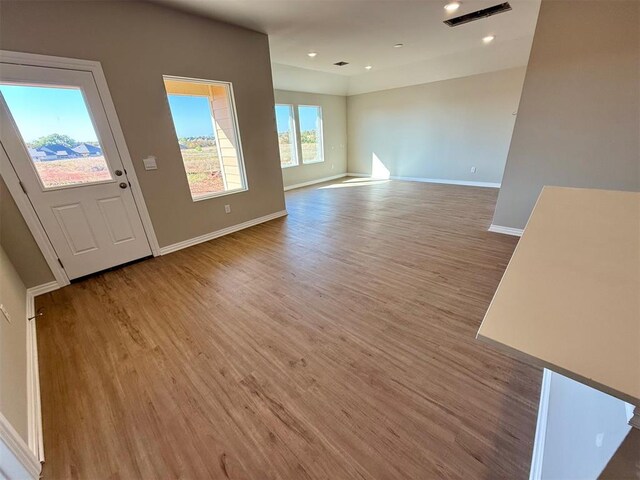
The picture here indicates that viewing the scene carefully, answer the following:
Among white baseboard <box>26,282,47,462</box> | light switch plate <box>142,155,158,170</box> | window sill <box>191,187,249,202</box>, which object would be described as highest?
light switch plate <box>142,155,158,170</box>

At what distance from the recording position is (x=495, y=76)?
5465mm

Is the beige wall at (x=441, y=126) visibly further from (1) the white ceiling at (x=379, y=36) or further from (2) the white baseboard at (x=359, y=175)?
(1) the white ceiling at (x=379, y=36)

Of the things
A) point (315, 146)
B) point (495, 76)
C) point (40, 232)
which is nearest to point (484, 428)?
point (40, 232)

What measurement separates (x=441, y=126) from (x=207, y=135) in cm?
551

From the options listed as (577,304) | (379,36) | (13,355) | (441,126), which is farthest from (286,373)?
(441,126)

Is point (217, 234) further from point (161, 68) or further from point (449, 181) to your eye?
point (449, 181)

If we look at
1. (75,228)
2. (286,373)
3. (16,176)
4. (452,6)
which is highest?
(452,6)

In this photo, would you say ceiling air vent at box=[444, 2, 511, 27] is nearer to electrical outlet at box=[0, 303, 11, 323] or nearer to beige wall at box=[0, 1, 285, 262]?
beige wall at box=[0, 1, 285, 262]

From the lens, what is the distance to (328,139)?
25.4 ft

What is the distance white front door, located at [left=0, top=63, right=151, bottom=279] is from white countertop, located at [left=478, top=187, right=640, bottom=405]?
139 inches

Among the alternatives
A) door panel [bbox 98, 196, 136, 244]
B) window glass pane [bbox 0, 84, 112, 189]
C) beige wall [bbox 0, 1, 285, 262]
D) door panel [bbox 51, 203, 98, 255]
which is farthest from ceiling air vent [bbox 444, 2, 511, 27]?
door panel [bbox 51, 203, 98, 255]

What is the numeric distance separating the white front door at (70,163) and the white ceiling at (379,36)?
1.44 metres

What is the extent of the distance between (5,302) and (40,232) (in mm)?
1116

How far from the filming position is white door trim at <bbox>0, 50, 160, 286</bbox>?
2205mm
